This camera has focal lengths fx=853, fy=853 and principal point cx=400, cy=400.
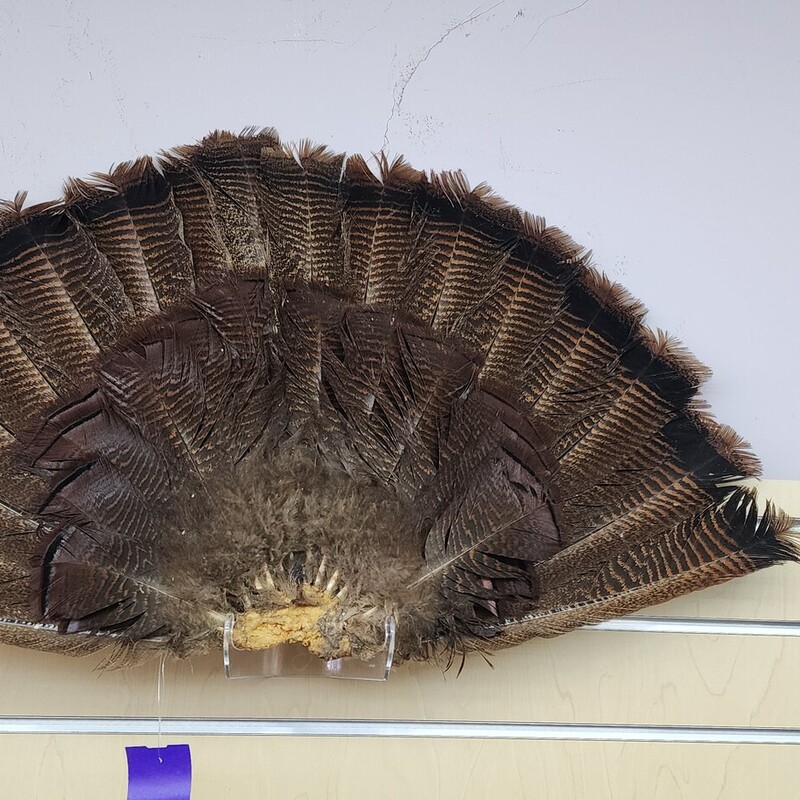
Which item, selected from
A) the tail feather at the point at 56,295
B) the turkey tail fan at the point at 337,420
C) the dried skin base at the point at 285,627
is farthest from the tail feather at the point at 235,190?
the dried skin base at the point at 285,627

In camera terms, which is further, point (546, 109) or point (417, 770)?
point (546, 109)

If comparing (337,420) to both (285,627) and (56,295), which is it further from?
(56,295)

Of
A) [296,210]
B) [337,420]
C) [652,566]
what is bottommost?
[652,566]

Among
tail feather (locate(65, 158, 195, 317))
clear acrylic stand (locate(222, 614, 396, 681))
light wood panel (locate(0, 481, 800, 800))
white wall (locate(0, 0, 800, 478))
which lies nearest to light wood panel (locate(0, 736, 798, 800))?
light wood panel (locate(0, 481, 800, 800))

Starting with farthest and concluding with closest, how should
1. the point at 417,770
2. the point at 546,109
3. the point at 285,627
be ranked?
1. the point at 546,109
2. the point at 417,770
3. the point at 285,627

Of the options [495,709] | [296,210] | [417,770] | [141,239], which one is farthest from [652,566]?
[141,239]

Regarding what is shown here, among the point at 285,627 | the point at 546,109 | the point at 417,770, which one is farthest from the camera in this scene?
the point at 546,109

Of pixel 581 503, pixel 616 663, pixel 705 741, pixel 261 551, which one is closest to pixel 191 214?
pixel 261 551
